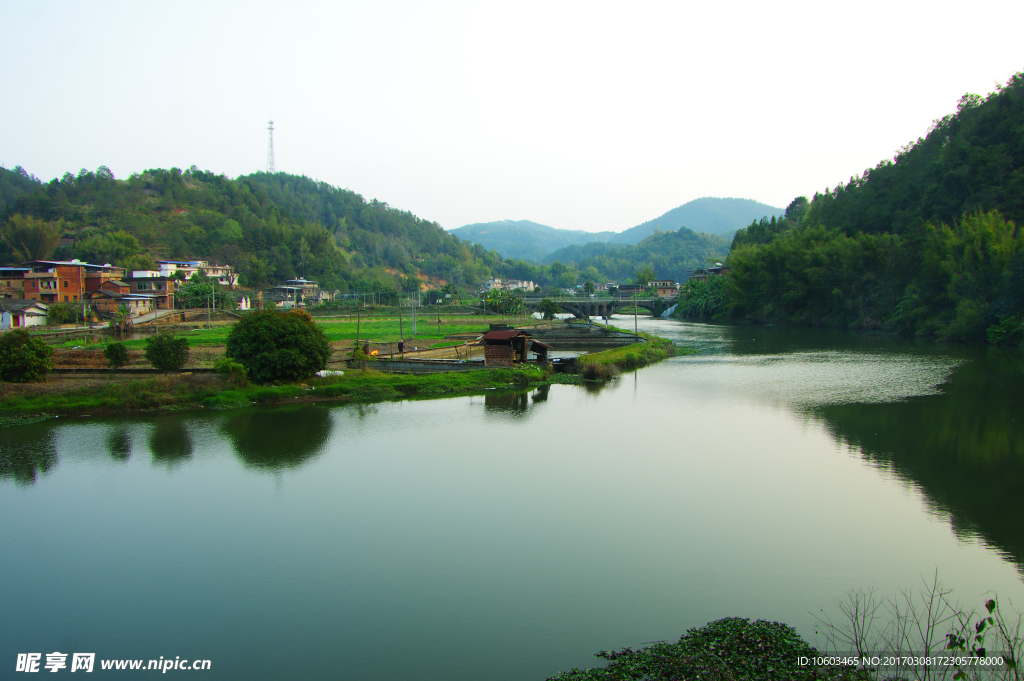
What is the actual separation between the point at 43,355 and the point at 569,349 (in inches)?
1046

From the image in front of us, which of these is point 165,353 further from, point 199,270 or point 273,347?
point 199,270

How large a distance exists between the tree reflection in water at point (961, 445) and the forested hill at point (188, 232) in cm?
6914

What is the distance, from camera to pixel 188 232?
86375mm

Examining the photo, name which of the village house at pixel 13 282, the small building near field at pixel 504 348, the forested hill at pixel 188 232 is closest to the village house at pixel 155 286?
the village house at pixel 13 282

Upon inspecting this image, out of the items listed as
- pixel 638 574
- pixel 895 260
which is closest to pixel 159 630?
pixel 638 574

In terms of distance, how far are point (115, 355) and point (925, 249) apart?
46823 millimetres

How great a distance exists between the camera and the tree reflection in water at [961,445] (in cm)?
1048

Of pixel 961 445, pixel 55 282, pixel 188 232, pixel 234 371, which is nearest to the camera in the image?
pixel 961 445

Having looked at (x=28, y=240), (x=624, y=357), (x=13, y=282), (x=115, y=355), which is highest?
(x=28, y=240)

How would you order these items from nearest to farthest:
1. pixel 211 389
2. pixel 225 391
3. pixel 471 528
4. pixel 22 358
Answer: pixel 471 528 → pixel 22 358 → pixel 225 391 → pixel 211 389

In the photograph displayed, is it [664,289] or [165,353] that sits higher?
[664,289]

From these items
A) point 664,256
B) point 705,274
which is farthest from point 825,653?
point 664,256

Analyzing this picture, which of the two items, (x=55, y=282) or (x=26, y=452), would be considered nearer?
(x=26, y=452)

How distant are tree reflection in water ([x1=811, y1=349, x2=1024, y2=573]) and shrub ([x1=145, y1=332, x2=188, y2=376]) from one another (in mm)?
21033
